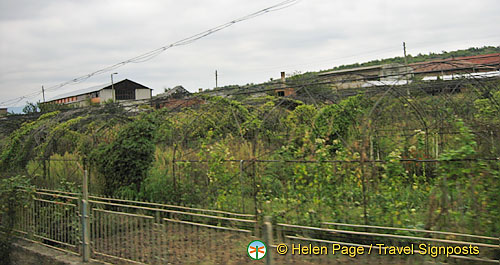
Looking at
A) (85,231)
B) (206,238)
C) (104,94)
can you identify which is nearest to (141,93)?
(104,94)

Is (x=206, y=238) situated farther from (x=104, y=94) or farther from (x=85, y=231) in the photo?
(x=104, y=94)

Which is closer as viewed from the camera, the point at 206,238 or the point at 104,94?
the point at 206,238

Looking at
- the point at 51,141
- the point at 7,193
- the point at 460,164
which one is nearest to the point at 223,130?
the point at 51,141

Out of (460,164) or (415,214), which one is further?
(415,214)

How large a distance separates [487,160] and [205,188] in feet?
16.5

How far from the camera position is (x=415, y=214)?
535cm

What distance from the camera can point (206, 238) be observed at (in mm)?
4551

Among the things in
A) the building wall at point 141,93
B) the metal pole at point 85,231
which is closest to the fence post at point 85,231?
the metal pole at point 85,231

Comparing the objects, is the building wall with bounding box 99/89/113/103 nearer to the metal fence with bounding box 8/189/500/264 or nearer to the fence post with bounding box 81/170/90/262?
the metal fence with bounding box 8/189/500/264

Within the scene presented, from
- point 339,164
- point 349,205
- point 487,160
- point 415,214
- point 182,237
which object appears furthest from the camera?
point 339,164

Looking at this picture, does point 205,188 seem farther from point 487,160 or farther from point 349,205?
point 487,160

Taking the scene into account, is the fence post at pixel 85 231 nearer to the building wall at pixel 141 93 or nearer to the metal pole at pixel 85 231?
the metal pole at pixel 85 231

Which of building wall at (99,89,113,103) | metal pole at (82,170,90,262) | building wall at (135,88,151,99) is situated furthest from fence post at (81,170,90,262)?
building wall at (135,88,151,99)

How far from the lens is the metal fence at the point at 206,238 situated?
3.63 m
